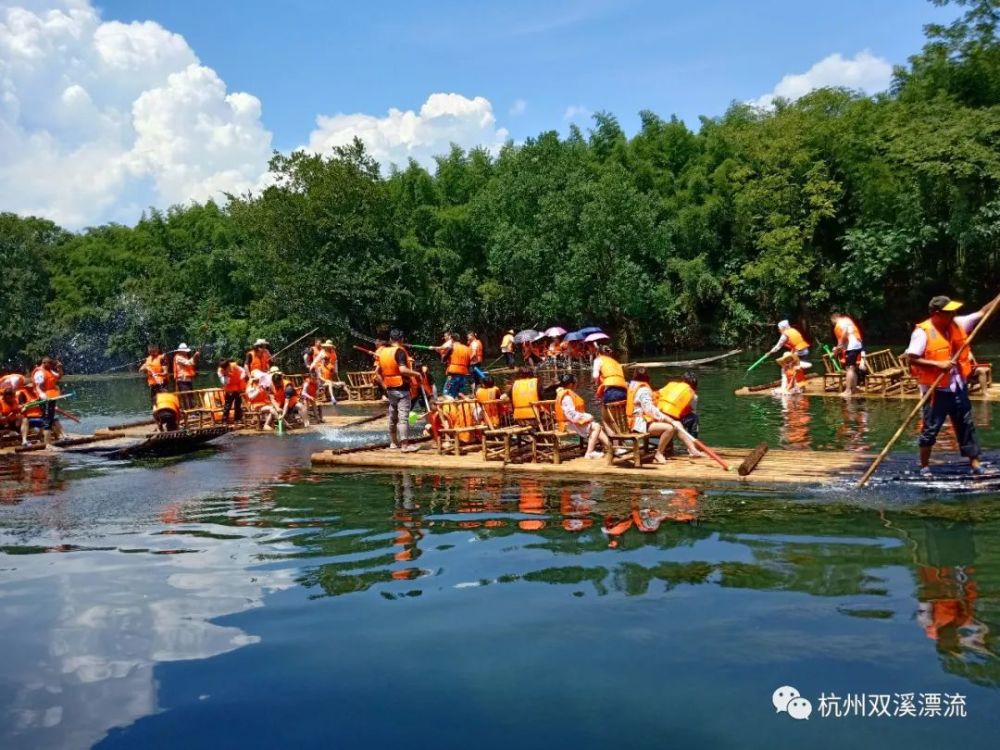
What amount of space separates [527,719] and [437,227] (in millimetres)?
47943

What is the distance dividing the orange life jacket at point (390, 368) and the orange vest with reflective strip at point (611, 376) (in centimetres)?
329

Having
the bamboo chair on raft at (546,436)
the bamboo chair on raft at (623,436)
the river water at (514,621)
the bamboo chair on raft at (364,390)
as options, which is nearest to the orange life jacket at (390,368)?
the bamboo chair on raft at (546,436)

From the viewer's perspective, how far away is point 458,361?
1783 centimetres

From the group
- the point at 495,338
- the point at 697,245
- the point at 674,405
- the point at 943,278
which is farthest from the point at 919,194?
the point at 674,405

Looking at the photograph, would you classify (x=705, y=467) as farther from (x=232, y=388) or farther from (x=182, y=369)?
(x=182, y=369)

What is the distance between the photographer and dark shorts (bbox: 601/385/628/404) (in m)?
12.5

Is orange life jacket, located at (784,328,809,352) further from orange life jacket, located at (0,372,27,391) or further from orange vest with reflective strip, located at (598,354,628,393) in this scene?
orange life jacket, located at (0,372,27,391)

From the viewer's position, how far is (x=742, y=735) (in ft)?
15.8

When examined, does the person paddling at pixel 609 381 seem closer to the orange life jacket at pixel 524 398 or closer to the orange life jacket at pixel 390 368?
the orange life jacket at pixel 524 398

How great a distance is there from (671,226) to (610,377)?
3207 centimetres

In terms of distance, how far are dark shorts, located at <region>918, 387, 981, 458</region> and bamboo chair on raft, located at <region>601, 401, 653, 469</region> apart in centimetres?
321

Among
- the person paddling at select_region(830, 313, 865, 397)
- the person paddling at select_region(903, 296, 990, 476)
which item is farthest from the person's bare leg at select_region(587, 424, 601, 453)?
the person paddling at select_region(830, 313, 865, 397)

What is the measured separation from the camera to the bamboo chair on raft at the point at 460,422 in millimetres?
13719

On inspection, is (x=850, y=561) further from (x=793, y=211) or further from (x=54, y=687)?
(x=793, y=211)
